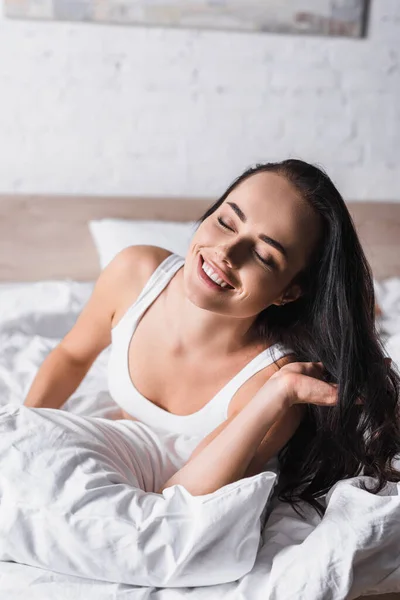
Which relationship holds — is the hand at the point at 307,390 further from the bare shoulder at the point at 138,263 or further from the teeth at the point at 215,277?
the bare shoulder at the point at 138,263

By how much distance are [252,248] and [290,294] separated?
15 centimetres

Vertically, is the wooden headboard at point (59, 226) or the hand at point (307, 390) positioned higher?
the hand at point (307, 390)

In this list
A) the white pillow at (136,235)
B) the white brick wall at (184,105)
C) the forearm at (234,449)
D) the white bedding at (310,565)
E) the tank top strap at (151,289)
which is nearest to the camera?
the white bedding at (310,565)

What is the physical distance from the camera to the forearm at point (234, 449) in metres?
1.17

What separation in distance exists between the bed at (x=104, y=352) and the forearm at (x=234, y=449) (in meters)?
0.12

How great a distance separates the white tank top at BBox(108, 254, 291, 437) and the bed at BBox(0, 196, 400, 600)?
13 cm

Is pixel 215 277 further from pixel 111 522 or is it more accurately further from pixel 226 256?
pixel 111 522

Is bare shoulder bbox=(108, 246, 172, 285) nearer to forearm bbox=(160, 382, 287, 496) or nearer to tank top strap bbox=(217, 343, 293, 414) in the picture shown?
tank top strap bbox=(217, 343, 293, 414)

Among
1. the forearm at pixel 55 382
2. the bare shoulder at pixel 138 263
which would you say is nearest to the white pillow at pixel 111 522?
the forearm at pixel 55 382

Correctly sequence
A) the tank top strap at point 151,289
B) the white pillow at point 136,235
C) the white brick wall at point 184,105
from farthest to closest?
the white brick wall at point 184,105, the white pillow at point 136,235, the tank top strap at point 151,289

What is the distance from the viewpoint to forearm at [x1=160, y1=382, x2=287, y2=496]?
117 centimetres

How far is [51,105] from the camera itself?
2.59 metres

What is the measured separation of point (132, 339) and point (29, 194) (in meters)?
1.24

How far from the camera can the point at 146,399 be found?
58.4 inches
